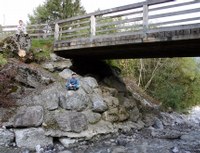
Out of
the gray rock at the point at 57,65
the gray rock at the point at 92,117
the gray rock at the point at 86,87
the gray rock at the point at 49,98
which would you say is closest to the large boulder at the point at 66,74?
the gray rock at the point at 57,65

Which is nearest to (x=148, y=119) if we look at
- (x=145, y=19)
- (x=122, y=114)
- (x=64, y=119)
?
(x=122, y=114)

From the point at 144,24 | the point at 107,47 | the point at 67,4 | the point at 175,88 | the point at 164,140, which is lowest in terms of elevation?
the point at 164,140

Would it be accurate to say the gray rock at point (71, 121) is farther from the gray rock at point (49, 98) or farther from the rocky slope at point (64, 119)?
the gray rock at point (49, 98)

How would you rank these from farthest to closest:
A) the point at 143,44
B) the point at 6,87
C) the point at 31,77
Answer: the point at 31,77, the point at 6,87, the point at 143,44

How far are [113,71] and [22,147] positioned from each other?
10.5 metres

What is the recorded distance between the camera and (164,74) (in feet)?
95.5

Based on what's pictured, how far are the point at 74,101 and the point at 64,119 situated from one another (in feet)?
4.15

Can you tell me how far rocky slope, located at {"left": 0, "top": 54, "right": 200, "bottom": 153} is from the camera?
11336 millimetres

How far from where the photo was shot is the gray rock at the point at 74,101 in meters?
13.0

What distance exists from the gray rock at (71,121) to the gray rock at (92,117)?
36 centimetres

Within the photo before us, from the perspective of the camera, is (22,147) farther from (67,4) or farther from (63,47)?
(67,4)

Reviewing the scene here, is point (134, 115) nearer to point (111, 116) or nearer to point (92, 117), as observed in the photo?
point (111, 116)

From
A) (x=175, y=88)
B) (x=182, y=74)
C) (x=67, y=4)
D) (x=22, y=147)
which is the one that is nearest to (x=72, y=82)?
(x=22, y=147)

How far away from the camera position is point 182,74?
30469mm
